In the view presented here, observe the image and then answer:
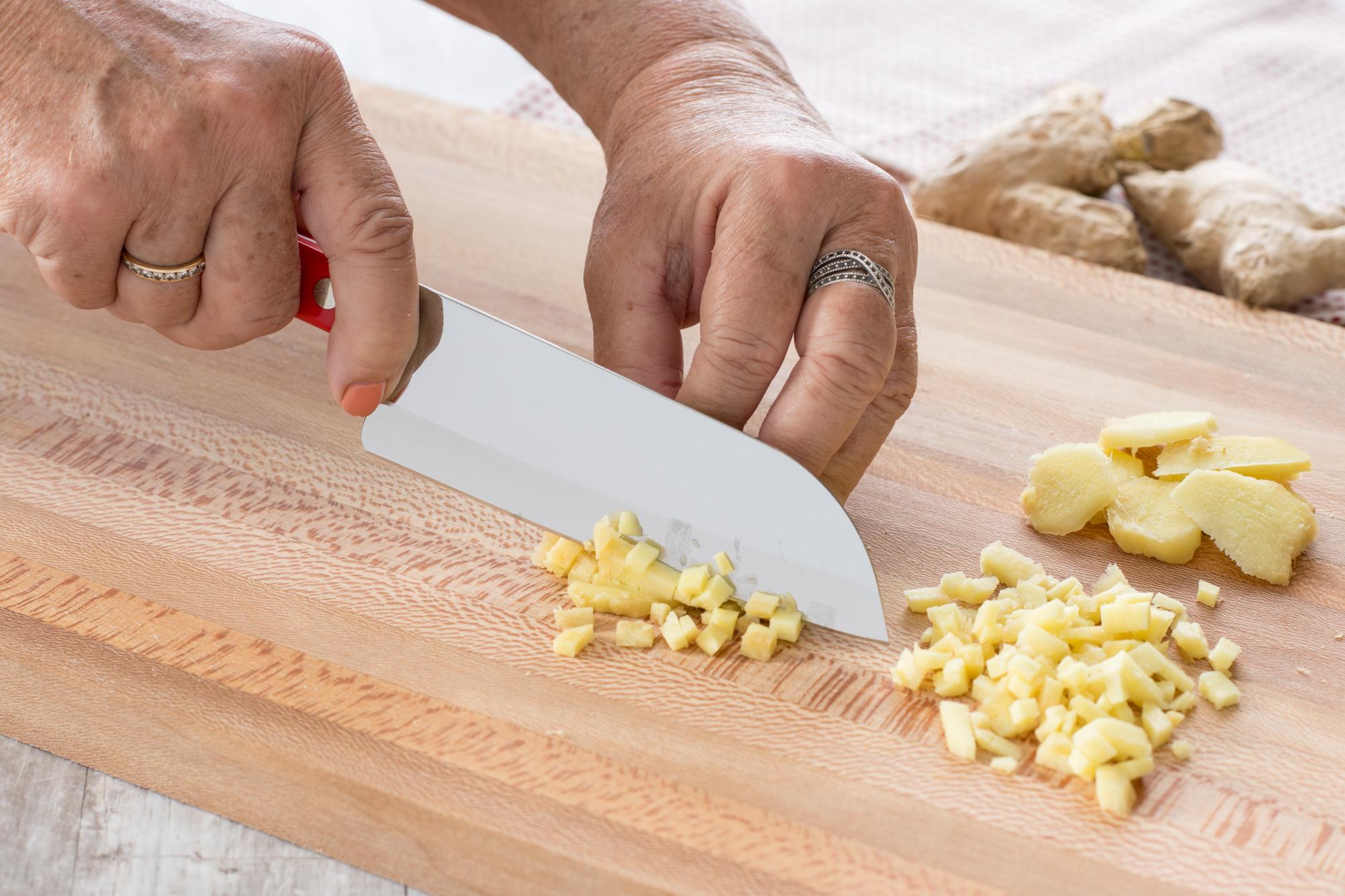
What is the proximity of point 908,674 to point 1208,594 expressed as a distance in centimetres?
40

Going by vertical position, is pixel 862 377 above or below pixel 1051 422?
above

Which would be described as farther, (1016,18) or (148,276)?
(1016,18)

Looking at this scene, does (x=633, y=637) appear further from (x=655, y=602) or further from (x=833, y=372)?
(x=833, y=372)

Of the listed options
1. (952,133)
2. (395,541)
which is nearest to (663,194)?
(395,541)

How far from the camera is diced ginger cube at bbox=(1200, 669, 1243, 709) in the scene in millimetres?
1261

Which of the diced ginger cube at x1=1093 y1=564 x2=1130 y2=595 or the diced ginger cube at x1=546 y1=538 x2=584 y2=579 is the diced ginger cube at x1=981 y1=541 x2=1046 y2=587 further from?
the diced ginger cube at x1=546 y1=538 x2=584 y2=579

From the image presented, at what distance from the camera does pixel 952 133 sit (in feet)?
9.22

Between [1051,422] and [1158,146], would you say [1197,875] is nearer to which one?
[1051,422]

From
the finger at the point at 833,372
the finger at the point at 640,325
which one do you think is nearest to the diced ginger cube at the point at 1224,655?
the finger at the point at 833,372

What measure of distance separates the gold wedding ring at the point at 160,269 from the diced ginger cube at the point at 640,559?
0.53 meters

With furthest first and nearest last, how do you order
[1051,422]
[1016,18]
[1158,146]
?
[1016,18] → [1158,146] → [1051,422]

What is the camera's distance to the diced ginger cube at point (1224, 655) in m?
1.30

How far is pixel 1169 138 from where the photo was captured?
2398 mm

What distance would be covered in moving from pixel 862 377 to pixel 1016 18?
2.47 metres
